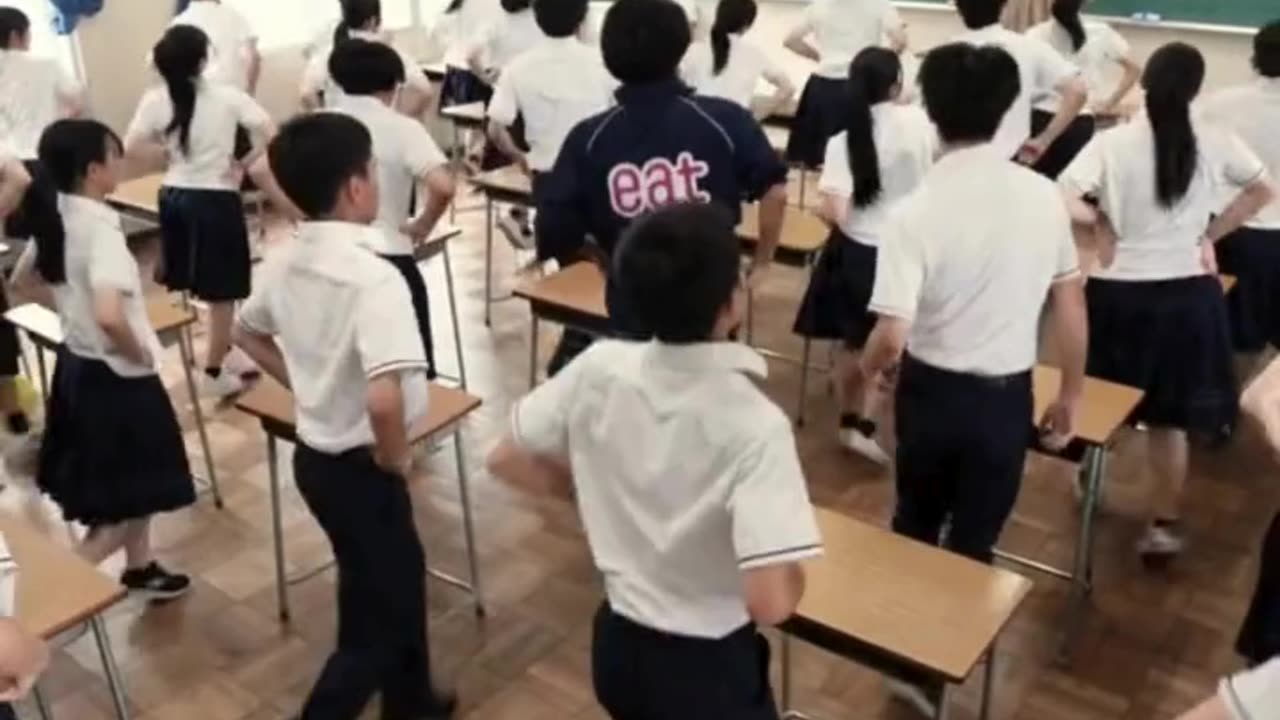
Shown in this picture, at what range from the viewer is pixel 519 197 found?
4.64m

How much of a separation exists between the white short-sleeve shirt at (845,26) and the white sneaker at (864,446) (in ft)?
6.32

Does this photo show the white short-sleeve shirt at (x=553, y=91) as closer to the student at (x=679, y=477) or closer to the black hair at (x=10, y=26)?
the black hair at (x=10, y=26)

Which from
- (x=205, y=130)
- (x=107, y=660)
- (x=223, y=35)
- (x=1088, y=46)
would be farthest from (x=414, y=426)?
(x=1088, y=46)

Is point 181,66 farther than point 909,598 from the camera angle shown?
Yes

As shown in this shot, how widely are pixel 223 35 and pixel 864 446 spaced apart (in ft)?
10.8

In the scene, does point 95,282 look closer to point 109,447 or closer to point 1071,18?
point 109,447

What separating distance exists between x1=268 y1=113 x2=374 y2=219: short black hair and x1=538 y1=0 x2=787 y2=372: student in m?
0.62

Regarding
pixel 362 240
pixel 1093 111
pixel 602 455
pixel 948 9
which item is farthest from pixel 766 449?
pixel 948 9

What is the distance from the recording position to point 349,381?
7.49 feet

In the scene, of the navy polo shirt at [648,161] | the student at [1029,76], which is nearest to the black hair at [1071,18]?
the student at [1029,76]

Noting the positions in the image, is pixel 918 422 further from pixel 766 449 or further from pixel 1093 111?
pixel 1093 111

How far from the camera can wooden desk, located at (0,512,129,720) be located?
1.97 m

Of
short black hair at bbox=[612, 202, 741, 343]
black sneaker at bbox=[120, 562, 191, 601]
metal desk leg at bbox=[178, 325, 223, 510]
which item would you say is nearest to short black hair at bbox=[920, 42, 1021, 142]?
short black hair at bbox=[612, 202, 741, 343]

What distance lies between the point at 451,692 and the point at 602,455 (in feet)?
4.74
